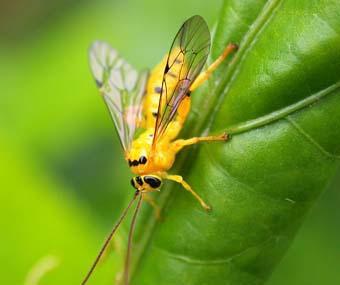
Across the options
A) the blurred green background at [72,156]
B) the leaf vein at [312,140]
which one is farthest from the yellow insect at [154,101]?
the blurred green background at [72,156]

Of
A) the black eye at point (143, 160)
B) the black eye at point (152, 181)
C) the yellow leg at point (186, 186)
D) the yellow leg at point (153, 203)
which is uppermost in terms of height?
the yellow leg at point (186, 186)

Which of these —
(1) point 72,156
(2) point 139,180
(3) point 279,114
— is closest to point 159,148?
(2) point 139,180

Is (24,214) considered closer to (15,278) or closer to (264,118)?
(15,278)

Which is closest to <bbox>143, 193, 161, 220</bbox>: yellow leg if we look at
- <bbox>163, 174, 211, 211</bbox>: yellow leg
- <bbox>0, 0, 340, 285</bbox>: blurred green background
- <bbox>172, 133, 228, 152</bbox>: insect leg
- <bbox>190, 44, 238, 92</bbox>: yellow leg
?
<bbox>163, 174, 211, 211</bbox>: yellow leg

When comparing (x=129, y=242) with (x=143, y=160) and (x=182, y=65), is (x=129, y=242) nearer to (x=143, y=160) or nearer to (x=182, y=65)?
(x=143, y=160)

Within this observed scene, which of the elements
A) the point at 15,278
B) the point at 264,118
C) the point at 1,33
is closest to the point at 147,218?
the point at 264,118

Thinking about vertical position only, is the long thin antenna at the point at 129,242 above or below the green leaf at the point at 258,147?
below

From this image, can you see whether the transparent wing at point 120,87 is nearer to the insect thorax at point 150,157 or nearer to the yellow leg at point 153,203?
the insect thorax at point 150,157
